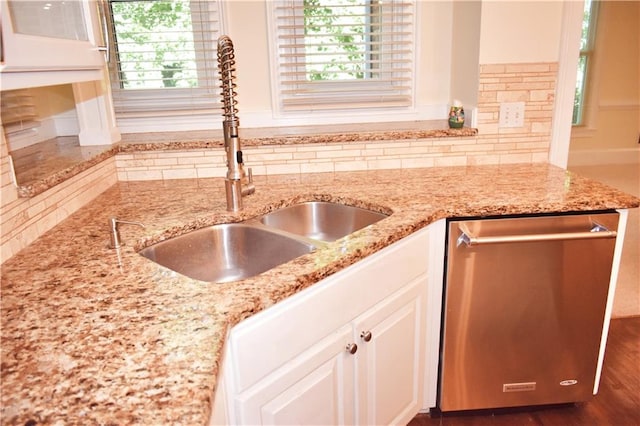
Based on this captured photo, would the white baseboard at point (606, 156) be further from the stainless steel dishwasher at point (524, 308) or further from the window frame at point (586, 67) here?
the stainless steel dishwasher at point (524, 308)

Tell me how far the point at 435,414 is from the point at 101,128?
181 centimetres

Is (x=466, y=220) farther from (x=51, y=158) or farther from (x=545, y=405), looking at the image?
(x=51, y=158)

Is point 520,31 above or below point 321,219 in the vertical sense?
above

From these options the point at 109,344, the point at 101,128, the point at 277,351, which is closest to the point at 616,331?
the point at 277,351

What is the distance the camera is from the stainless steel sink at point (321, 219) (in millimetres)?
1656

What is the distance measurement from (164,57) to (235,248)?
43.8 inches

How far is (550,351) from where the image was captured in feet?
5.61

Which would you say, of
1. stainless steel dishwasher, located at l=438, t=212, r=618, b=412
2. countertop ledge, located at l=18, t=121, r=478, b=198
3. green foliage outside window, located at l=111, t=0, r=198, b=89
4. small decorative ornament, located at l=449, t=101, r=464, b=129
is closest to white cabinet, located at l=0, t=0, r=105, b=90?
countertop ledge, located at l=18, t=121, r=478, b=198

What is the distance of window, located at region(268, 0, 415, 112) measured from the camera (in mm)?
2119

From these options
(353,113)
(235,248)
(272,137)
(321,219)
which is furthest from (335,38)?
(235,248)

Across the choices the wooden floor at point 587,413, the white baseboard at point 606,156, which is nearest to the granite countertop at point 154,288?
the wooden floor at point 587,413

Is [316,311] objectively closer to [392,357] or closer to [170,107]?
[392,357]

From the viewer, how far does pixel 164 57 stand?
6.84 ft

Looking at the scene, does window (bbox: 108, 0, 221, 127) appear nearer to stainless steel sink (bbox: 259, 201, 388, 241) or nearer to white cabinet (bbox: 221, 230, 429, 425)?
stainless steel sink (bbox: 259, 201, 388, 241)
